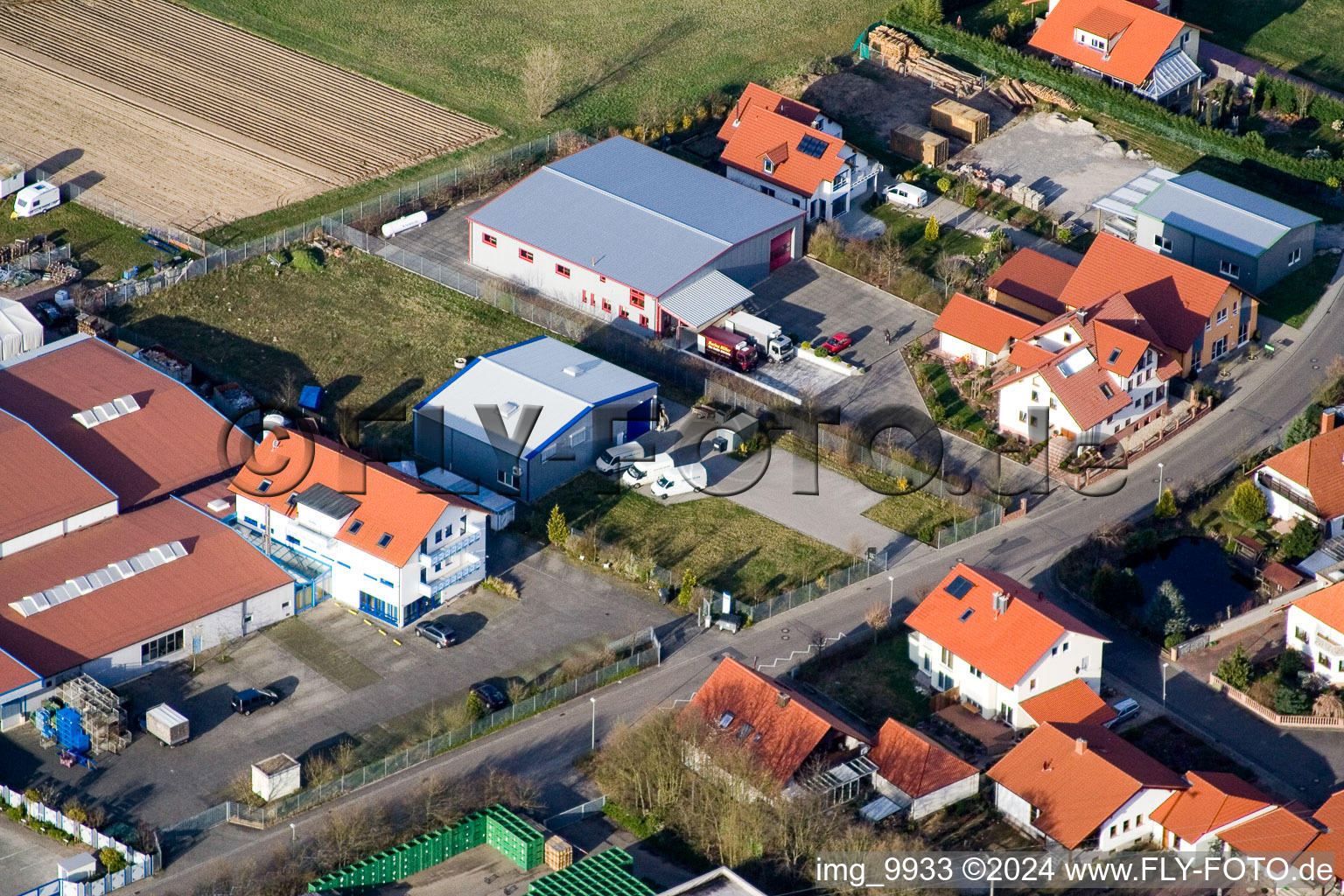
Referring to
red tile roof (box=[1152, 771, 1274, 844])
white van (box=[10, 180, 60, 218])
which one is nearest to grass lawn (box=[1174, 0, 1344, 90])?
red tile roof (box=[1152, 771, 1274, 844])

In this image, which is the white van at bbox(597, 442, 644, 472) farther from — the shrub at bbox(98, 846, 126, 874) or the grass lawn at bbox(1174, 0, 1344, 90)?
the grass lawn at bbox(1174, 0, 1344, 90)

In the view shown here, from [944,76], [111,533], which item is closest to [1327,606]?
[111,533]

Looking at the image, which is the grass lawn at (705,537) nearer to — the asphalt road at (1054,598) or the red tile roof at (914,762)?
the asphalt road at (1054,598)

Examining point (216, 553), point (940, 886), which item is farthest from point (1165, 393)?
point (216, 553)

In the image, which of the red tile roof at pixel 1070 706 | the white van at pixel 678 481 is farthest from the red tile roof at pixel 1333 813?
the white van at pixel 678 481

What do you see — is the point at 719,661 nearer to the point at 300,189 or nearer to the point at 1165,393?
the point at 1165,393

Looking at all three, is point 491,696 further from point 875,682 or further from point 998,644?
point 998,644
